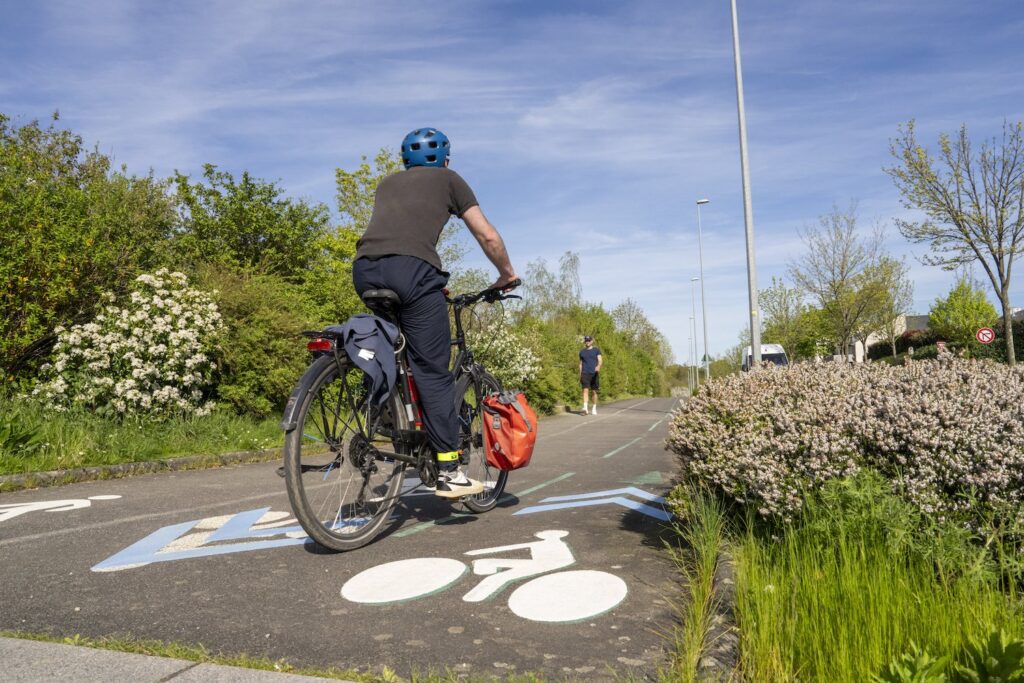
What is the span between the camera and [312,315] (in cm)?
1375

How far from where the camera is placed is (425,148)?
443 centimetres

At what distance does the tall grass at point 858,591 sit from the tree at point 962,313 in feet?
162

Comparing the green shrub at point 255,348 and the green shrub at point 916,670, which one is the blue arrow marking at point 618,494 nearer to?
the green shrub at point 916,670

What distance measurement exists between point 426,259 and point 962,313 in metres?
54.7

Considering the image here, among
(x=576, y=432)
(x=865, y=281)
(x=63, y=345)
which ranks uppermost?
(x=865, y=281)

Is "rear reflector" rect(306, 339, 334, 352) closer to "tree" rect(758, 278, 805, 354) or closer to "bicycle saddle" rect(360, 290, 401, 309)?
"bicycle saddle" rect(360, 290, 401, 309)

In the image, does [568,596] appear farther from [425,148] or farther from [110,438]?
[110,438]

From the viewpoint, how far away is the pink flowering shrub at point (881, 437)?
3090mm

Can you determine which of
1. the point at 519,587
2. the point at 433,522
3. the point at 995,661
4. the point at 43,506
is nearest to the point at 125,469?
the point at 43,506

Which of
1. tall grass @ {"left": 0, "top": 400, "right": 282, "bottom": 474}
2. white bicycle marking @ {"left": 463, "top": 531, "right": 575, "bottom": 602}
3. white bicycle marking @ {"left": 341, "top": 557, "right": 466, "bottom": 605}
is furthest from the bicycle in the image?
tall grass @ {"left": 0, "top": 400, "right": 282, "bottom": 474}

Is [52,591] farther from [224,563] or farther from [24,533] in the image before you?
[24,533]

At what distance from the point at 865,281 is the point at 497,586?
3975cm

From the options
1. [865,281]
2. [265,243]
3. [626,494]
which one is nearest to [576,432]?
[626,494]

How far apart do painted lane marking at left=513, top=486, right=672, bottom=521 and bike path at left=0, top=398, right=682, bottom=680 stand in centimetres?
2
